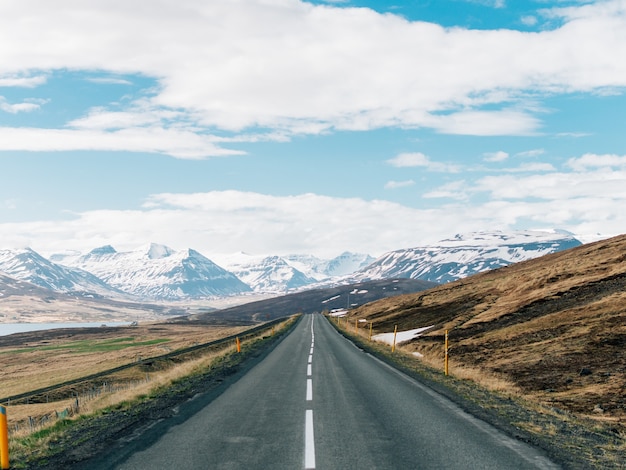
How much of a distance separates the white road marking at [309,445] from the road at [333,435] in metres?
0.02

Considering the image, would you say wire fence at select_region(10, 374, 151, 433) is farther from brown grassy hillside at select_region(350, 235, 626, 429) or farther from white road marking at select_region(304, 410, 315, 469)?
brown grassy hillside at select_region(350, 235, 626, 429)

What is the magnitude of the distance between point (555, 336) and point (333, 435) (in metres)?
21.3

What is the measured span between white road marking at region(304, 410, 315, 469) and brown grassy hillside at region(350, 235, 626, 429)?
8.80 m

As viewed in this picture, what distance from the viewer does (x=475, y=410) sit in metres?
13.3

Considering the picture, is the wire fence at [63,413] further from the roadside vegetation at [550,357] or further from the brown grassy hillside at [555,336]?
the brown grassy hillside at [555,336]

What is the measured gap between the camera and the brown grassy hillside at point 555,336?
18.7 meters

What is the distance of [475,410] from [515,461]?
16.1ft

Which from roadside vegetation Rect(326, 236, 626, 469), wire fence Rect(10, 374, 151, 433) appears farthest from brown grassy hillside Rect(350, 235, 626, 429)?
wire fence Rect(10, 374, 151, 433)

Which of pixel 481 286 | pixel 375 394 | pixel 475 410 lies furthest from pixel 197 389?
pixel 481 286

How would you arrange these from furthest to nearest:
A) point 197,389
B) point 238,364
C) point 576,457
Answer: point 238,364, point 197,389, point 576,457

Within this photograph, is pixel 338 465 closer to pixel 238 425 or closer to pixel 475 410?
pixel 238 425

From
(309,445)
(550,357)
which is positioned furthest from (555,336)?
(309,445)

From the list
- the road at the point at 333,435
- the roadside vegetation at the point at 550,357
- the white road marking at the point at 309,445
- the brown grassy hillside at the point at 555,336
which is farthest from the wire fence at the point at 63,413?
the brown grassy hillside at the point at 555,336

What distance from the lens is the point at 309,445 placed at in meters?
9.48
